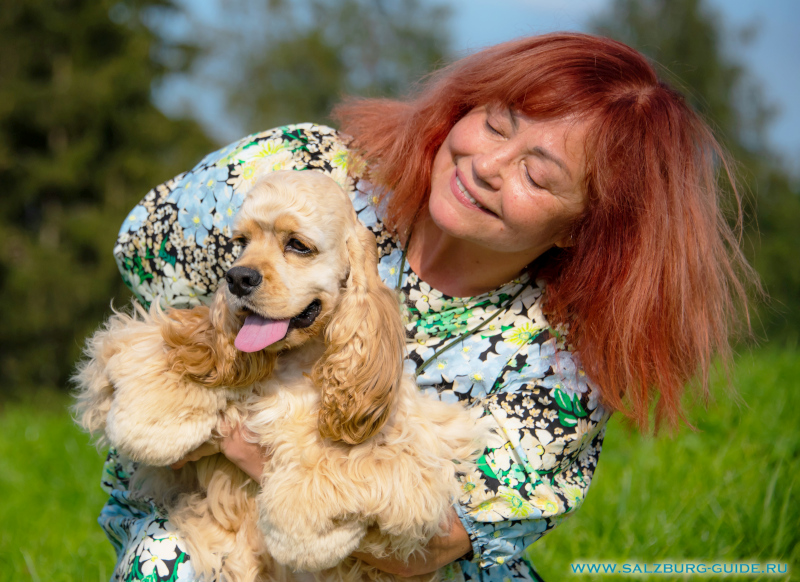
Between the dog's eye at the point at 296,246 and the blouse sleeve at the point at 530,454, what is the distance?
0.69 meters

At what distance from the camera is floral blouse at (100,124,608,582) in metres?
1.93

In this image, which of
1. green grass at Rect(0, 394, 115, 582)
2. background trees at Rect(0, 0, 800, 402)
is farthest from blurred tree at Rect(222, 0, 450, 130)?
green grass at Rect(0, 394, 115, 582)

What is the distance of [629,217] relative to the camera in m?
2.14

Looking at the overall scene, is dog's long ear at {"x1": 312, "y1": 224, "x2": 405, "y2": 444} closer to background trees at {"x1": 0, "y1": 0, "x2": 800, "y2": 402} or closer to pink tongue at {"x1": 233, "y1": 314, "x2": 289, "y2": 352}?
pink tongue at {"x1": 233, "y1": 314, "x2": 289, "y2": 352}

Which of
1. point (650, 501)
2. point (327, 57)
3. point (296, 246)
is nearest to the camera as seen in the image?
point (296, 246)

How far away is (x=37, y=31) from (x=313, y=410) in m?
15.0

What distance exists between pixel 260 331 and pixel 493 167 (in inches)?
32.2

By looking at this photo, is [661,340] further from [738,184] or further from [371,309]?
[371,309]

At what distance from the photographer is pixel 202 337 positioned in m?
1.94

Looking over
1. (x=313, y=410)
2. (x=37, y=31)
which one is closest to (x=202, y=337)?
(x=313, y=410)

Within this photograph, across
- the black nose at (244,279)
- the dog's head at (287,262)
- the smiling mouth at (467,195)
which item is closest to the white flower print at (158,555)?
the dog's head at (287,262)

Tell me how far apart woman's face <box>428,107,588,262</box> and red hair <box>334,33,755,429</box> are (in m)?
0.05

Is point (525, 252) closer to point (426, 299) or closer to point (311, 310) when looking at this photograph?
point (426, 299)

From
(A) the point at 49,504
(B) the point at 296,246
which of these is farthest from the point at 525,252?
(A) the point at 49,504
